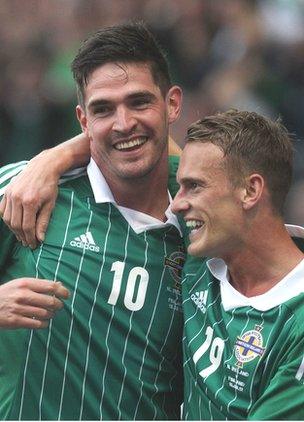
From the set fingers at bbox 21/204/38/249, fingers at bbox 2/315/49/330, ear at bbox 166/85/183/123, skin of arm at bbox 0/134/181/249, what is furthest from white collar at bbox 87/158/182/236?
fingers at bbox 2/315/49/330

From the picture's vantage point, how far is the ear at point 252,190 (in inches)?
141

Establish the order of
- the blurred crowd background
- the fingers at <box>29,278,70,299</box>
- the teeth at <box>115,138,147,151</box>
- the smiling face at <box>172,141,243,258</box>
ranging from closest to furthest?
the fingers at <box>29,278,70,299</box>, the smiling face at <box>172,141,243,258</box>, the teeth at <box>115,138,147,151</box>, the blurred crowd background

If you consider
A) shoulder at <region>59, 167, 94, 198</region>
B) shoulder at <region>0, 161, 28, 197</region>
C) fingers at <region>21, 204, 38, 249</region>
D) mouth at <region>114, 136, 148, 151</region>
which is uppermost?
mouth at <region>114, 136, 148, 151</region>

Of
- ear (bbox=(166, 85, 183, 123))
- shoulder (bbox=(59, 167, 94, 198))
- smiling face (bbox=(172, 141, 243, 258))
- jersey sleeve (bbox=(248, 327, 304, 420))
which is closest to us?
jersey sleeve (bbox=(248, 327, 304, 420))

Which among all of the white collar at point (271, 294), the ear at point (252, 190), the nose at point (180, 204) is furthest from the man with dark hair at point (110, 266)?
the ear at point (252, 190)

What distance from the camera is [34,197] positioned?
3.89 meters

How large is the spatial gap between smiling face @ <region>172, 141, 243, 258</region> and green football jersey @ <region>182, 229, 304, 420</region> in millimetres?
150

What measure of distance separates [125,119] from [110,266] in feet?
1.75

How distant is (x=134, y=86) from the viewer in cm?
392

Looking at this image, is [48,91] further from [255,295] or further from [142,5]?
[255,295]

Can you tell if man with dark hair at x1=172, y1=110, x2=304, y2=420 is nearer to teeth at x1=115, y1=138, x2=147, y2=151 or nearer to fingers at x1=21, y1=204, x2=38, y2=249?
teeth at x1=115, y1=138, x2=147, y2=151

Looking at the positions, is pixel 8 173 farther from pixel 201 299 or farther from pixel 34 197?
pixel 201 299

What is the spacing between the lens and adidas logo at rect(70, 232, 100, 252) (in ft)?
12.8

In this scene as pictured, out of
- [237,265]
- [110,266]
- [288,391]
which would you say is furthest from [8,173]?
[288,391]
